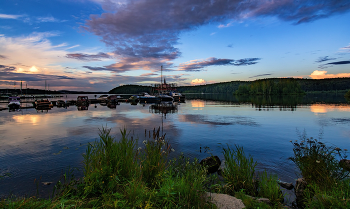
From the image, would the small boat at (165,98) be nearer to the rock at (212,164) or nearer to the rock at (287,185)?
the rock at (212,164)

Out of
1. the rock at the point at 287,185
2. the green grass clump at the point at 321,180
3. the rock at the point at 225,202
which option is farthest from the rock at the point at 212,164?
the rock at the point at 225,202

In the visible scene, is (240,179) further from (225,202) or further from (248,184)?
(225,202)

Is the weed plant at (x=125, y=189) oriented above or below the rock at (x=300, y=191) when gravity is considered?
above

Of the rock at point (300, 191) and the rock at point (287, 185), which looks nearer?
the rock at point (300, 191)

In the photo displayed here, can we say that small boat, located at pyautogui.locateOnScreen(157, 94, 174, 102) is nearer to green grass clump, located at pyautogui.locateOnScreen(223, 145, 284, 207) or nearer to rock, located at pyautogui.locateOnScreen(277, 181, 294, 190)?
rock, located at pyautogui.locateOnScreen(277, 181, 294, 190)

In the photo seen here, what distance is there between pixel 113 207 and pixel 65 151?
35.5ft

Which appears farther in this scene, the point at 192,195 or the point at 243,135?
the point at 243,135

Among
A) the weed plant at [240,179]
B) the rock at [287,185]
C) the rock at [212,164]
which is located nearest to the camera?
the weed plant at [240,179]

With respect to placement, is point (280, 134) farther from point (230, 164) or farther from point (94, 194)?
point (94, 194)

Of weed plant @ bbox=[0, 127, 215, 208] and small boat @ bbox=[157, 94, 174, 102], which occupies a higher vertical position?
small boat @ bbox=[157, 94, 174, 102]

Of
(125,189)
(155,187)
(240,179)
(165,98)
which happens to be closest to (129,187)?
(125,189)

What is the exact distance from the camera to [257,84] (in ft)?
653

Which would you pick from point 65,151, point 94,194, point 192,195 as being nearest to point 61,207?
point 94,194

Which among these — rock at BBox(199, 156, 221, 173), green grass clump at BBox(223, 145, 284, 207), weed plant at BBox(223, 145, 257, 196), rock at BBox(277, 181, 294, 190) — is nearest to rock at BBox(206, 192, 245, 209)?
green grass clump at BBox(223, 145, 284, 207)
